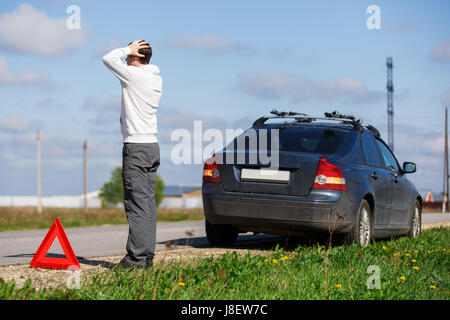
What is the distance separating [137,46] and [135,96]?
47 centimetres

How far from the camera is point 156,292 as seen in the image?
4.39 m

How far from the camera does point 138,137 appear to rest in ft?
18.5

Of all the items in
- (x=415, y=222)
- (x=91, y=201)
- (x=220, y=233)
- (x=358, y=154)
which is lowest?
(x=91, y=201)

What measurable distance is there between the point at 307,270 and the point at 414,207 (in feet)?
17.7

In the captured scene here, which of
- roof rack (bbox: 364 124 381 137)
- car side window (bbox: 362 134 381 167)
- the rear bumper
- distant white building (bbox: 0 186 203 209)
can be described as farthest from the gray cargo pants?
distant white building (bbox: 0 186 203 209)

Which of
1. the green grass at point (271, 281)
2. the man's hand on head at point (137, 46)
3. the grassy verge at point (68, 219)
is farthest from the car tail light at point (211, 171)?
the grassy verge at point (68, 219)

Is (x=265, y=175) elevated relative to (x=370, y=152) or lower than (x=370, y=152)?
lower

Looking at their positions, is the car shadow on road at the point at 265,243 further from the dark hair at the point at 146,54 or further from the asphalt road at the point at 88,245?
the dark hair at the point at 146,54

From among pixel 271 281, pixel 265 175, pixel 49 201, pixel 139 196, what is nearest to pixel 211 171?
pixel 265 175

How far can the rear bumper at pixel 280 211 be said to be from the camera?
7277mm

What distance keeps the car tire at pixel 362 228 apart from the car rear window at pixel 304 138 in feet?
2.77

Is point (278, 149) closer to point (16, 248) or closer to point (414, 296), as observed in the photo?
point (414, 296)

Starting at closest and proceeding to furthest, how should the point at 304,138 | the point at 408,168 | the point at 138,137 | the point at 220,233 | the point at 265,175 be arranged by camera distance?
the point at 138,137 → the point at 265,175 → the point at 304,138 → the point at 220,233 → the point at 408,168

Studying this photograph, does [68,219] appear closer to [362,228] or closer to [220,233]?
[220,233]
